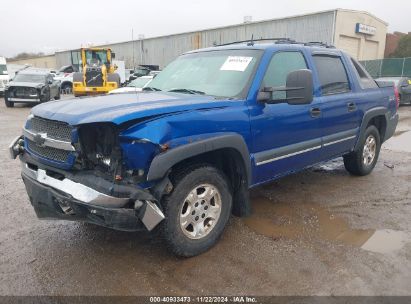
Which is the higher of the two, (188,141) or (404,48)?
(404,48)

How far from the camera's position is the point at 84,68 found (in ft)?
66.0

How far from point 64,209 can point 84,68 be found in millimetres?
18436

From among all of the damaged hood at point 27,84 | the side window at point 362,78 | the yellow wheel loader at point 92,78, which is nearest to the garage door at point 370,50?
the yellow wheel loader at point 92,78

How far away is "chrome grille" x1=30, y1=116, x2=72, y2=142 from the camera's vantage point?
10.2ft

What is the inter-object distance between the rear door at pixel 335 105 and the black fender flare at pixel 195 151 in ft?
4.91

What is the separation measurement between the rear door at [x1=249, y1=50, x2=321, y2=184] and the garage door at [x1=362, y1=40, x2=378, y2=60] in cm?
3166

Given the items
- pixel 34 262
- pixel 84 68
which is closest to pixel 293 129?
pixel 34 262

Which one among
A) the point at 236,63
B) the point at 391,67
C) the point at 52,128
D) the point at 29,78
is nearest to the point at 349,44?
the point at 391,67

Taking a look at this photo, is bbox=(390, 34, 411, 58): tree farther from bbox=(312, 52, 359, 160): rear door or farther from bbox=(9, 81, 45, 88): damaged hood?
bbox=(312, 52, 359, 160): rear door

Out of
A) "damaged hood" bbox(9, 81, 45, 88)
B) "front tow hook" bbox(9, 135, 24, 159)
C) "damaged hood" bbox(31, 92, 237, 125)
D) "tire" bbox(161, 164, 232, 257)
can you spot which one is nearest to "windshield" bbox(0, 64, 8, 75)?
"damaged hood" bbox(9, 81, 45, 88)

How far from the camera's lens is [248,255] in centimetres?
348

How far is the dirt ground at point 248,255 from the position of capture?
300cm

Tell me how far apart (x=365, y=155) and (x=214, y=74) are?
3.13m

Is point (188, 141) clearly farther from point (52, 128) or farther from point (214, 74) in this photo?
point (214, 74)
